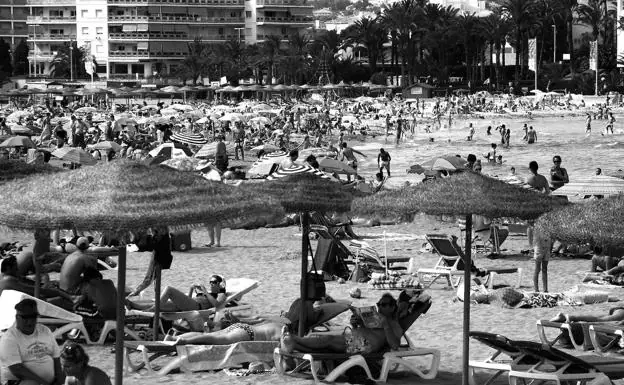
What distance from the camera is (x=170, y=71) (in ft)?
388

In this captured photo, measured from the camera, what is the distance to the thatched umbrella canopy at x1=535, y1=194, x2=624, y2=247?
9.00 metres

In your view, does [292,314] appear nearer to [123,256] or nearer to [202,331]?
[202,331]

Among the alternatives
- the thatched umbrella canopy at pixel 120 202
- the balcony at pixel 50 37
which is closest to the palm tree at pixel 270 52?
the balcony at pixel 50 37

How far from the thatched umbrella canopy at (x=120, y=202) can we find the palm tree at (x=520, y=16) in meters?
87.8

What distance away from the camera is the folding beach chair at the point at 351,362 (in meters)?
9.49

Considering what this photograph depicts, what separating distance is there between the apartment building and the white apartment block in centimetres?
634

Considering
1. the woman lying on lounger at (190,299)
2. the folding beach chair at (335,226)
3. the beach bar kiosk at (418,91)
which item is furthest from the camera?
the beach bar kiosk at (418,91)

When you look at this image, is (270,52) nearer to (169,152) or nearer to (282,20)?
(282,20)

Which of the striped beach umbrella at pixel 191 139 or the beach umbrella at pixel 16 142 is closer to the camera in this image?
the beach umbrella at pixel 16 142

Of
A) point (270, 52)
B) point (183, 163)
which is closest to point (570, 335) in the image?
point (183, 163)

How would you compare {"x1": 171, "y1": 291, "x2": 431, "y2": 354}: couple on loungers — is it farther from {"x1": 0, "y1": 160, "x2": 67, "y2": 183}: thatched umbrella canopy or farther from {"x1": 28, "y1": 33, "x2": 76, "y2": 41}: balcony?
{"x1": 28, "y1": 33, "x2": 76, "y2": 41}: balcony

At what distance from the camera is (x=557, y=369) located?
28.9 ft

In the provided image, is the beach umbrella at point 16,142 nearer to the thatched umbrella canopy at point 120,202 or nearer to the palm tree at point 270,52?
the thatched umbrella canopy at point 120,202

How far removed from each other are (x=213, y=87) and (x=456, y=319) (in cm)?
9032
